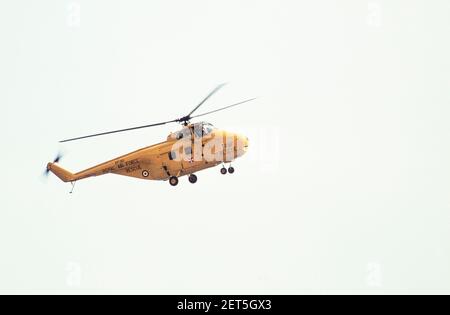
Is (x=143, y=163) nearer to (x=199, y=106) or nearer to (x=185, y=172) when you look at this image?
(x=185, y=172)

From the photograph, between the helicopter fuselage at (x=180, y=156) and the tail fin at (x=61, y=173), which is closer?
the helicopter fuselage at (x=180, y=156)

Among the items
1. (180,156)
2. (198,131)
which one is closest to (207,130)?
(198,131)

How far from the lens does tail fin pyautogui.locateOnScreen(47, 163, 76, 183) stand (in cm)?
4950

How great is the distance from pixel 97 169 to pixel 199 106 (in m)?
9.70

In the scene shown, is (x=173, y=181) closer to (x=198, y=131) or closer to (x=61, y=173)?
(x=198, y=131)

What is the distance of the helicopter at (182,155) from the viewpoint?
43000 millimetres

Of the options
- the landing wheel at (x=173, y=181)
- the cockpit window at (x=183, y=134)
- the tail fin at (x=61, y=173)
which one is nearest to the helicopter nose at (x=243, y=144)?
the cockpit window at (x=183, y=134)

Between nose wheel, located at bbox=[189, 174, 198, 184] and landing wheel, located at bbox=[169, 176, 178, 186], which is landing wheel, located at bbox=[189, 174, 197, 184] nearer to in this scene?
nose wheel, located at bbox=[189, 174, 198, 184]

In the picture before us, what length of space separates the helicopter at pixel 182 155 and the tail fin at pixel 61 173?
104 centimetres

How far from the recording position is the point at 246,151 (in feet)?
141

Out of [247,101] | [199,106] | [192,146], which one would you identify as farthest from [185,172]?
[247,101]

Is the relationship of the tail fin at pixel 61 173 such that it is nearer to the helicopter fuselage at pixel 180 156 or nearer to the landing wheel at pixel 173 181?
the helicopter fuselage at pixel 180 156

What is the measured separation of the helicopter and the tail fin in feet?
3.40

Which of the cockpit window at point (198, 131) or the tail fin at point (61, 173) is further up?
the cockpit window at point (198, 131)
